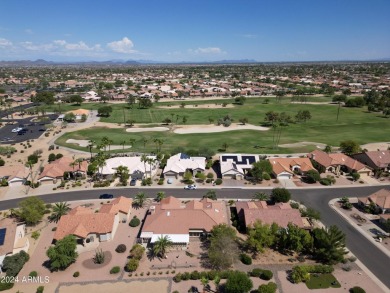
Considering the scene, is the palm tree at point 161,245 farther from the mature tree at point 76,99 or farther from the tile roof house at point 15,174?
the mature tree at point 76,99

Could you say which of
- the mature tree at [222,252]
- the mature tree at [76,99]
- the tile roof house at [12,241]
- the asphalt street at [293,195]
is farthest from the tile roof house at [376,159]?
the mature tree at [76,99]

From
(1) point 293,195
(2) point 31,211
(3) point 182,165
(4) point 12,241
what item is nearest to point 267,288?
(1) point 293,195

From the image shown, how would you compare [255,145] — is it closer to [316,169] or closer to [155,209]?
[316,169]

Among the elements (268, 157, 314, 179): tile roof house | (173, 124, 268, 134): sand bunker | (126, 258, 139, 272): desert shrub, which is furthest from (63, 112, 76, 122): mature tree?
(126, 258, 139, 272): desert shrub

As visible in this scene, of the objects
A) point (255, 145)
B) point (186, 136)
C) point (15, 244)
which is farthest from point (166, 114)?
point (15, 244)

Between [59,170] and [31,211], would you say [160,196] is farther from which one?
[59,170]

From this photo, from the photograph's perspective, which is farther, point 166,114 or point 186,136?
point 166,114
